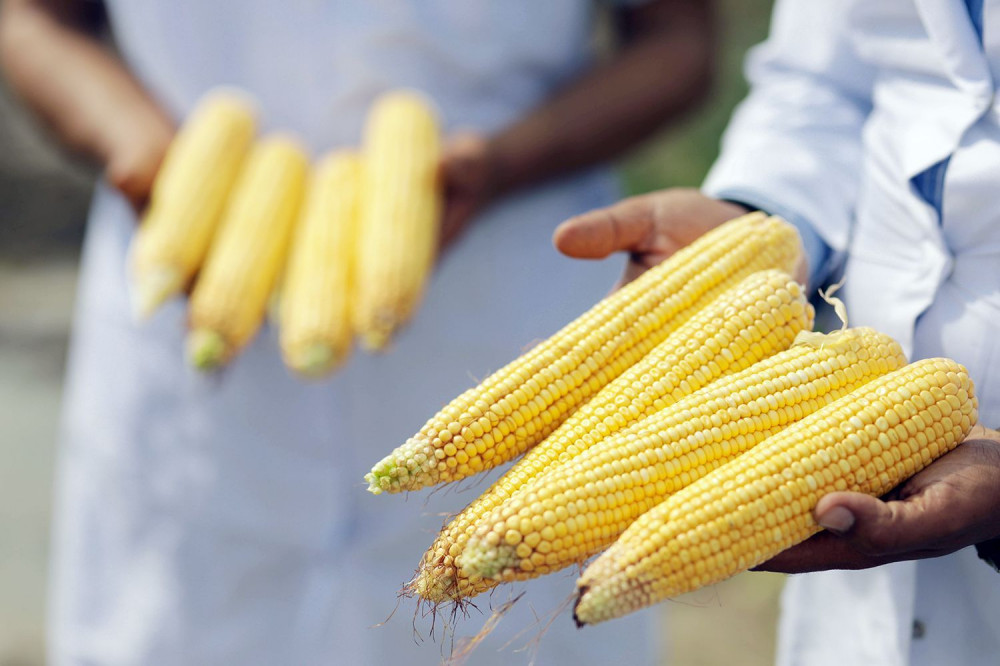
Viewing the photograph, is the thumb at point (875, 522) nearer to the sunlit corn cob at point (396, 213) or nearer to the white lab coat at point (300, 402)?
the sunlit corn cob at point (396, 213)

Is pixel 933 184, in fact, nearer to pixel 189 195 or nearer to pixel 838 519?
pixel 838 519

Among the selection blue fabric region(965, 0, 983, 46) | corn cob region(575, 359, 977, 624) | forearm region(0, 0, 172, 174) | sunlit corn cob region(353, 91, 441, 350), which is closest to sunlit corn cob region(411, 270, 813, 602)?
corn cob region(575, 359, 977, 624)

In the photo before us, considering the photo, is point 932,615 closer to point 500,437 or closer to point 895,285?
point 895,285

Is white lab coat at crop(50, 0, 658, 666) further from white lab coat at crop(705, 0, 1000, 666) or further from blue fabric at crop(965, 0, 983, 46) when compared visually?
blue fabric at crop(965, 0, 983, 46)

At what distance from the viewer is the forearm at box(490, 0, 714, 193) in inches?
85.0

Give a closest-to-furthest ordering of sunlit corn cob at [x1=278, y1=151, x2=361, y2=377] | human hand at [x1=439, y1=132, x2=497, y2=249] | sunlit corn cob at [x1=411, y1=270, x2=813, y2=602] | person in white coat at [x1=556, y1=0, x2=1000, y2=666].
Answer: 1. sunlit corn cob at [x1=411, y1=270, x2=813, y2=602]
2. person in white coat at [x1=556, y1=0, x2=1000, y2=666]
3. sunlit corn cob at [x1=278, y1=151, x2=361, y2=377]
4. human hand at [x1=439, y1=132, x2=497, y2=249]

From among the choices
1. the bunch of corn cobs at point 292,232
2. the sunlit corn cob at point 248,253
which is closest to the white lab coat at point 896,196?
the bunch of corn cobs at point 292,232

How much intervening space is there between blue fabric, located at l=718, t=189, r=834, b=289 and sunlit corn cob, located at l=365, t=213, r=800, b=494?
14cm

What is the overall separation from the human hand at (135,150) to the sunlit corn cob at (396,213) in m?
0.47

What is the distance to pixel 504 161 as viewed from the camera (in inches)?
83.7

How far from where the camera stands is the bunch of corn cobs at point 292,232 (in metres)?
1.86

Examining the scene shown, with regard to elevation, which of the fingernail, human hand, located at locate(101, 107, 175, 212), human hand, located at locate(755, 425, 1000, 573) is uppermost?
human hand, located at locate(101, 107, 175, 212)

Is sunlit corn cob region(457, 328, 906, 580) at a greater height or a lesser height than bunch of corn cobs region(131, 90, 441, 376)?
lesser

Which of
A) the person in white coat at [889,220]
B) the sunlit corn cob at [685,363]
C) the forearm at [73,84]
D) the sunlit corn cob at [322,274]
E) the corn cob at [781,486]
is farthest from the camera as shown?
the forearm at [73,84]
